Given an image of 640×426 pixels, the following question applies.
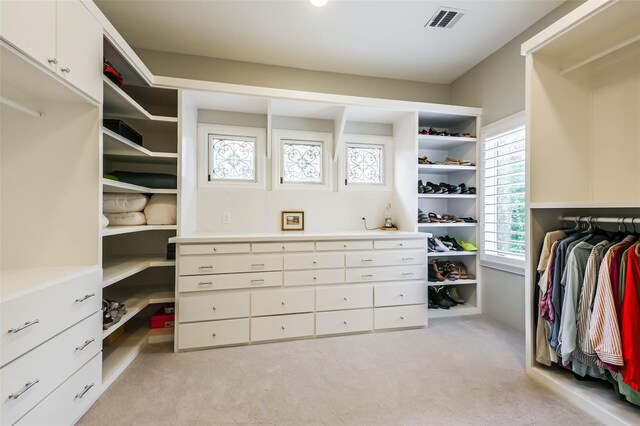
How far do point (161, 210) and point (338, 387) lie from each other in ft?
6.47

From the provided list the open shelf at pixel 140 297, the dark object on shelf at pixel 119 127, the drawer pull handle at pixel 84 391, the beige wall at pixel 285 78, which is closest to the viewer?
the drawer pull handle at pixel 84 391

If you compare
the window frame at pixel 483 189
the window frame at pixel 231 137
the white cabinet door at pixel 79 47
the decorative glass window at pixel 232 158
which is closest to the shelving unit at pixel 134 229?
the white cabinet door at pixel 79 47

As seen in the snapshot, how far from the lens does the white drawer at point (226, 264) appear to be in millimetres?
2197

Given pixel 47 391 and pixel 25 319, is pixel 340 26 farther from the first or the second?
pixel 47 391

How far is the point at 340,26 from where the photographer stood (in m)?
2.45

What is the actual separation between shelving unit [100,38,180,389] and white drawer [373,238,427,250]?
73.8 inches

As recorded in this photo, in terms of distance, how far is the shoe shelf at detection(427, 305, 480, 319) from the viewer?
117 inches

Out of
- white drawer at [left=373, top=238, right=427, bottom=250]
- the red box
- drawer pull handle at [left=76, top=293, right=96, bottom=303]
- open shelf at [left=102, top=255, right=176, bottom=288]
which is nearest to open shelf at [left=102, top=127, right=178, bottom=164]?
open shelf at [left=102, top=255, right=176, bottom=288]

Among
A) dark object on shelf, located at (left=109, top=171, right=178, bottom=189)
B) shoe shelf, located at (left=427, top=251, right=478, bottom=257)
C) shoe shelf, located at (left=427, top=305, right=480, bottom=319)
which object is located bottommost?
shoe shelf, located at (left=427, top=305, right=480, bottom=319)

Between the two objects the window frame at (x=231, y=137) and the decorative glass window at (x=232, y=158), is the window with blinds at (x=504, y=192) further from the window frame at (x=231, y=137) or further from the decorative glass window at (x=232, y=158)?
Result: the decorative glass window at (x=232, y=158)

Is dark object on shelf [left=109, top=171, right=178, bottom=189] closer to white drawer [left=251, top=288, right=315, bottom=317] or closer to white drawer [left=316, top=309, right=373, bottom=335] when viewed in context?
white drawer [left=251, top=288, right=315, bottom=317]

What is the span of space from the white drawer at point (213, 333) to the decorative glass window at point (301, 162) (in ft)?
5.05

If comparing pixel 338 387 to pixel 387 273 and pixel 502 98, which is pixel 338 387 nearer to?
pixel 387 273

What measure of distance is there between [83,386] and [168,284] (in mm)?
1250
